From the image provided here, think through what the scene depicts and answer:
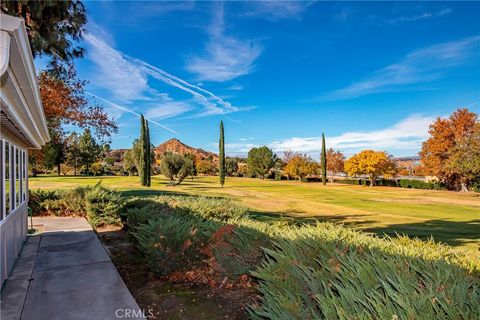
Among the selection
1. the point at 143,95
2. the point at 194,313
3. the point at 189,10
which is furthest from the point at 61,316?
the point at 143,95

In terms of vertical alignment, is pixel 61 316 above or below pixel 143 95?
below

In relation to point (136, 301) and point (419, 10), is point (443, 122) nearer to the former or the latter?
point (419, 10)

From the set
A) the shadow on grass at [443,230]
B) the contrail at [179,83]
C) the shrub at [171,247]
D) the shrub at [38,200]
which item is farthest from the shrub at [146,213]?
the contrail at [179,83]

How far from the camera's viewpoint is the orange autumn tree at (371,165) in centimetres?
5291

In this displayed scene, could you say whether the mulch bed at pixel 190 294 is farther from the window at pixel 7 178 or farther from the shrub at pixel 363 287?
the window at pixel 7 178

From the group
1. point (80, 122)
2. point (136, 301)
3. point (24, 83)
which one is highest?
point (80, 122)

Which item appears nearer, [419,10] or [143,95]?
[419,10]

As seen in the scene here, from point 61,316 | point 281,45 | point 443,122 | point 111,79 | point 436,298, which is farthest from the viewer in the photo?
point 443,122

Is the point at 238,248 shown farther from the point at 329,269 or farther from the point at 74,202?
A: the point at 74,202

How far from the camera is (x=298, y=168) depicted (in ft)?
213

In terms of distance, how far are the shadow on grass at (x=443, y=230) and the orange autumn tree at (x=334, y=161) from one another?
62151 millimetres

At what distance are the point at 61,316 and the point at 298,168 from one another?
6325 centimetres

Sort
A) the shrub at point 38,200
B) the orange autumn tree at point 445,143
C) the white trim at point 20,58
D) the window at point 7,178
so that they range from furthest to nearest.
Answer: the orange autumn tree at point 445,143 < the shrub at point 38,200 < the window at point 7,178 < the white trim at point 20,58

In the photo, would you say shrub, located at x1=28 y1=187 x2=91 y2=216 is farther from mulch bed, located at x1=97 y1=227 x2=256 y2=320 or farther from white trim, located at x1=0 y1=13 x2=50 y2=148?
white trim, located at x1=0 y1=13 x2=50 y2=148
